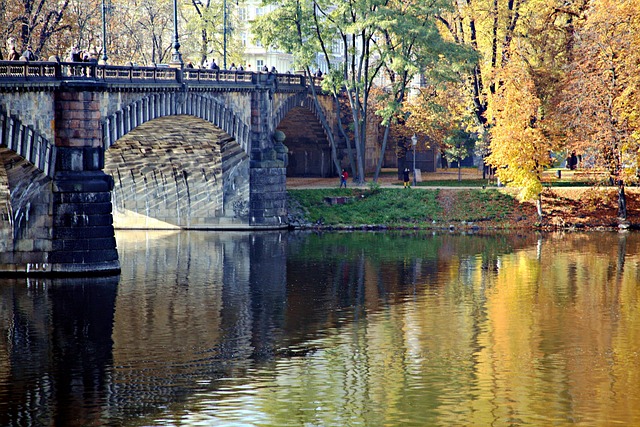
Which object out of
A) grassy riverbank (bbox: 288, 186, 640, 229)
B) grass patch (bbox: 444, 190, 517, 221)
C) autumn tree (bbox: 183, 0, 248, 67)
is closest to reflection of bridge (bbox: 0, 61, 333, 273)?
grassy riverbank (bbox: 288, 186, 640, 229)

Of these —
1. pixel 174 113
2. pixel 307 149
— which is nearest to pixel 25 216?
pixel 174 113

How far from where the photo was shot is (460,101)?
80.4m

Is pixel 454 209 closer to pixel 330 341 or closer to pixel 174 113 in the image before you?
pixel 174 113

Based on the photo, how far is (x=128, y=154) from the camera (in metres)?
67.1

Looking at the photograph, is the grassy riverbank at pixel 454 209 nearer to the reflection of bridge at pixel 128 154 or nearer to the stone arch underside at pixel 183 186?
the reflection of bridge at pixel 128 154

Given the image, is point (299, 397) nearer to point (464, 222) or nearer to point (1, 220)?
point (1, 220)

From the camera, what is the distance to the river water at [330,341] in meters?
28.7

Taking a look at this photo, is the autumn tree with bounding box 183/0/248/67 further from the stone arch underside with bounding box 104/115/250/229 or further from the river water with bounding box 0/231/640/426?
the river water with bounding box 0/231/640/426

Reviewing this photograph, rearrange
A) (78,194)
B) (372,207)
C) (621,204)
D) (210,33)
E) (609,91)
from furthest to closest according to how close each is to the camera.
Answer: (210,33), (372,207), (621,204), (609,91), (78,194)

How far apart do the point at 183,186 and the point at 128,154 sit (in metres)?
4.38

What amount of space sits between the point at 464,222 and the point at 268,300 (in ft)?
93.3

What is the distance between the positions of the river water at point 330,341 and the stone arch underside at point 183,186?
1230 centimetres

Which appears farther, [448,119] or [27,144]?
[448,119]

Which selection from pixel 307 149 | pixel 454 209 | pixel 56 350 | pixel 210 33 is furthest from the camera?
pixel 210 33
